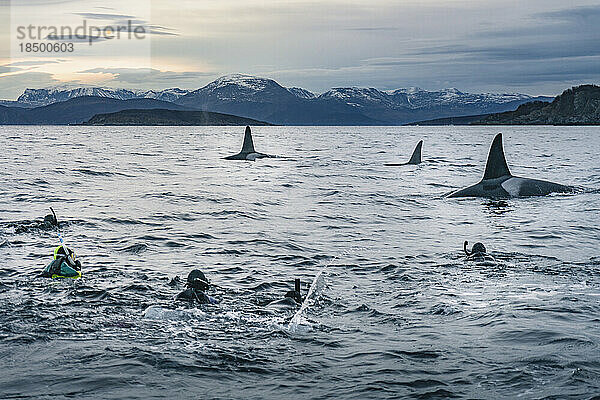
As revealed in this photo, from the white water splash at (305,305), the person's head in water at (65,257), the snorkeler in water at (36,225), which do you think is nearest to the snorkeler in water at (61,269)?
the person's head in water at (65,257)

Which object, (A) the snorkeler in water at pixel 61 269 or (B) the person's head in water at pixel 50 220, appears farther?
(B) the person's head in water at pixel 50 220

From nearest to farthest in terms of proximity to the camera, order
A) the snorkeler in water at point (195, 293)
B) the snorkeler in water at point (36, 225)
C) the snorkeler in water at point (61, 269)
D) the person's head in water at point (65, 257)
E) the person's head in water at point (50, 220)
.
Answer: the snorkeler in water at point (195, 293) < the snorkeler in water at point (61, 269) < the person's head in water at point (65, 257) < the snorkeler in water at point (36, 225) < the person's head in water at point (50, 220)

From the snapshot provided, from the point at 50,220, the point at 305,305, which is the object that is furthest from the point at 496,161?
the point at 305,305

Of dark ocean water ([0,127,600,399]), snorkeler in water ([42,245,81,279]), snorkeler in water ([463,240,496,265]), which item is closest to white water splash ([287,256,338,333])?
dark ocean water ([0,127,600,399])

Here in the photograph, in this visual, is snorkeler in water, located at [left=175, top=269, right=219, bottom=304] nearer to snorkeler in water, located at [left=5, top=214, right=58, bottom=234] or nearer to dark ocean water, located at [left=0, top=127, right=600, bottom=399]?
dark ocean water, located at [left=0, top=127, right=600, bottom=399]

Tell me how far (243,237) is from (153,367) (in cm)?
1082

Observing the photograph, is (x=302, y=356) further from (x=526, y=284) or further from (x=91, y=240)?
(x=91, y=240)

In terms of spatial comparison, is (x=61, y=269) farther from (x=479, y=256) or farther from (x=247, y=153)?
(x=247, y=153)

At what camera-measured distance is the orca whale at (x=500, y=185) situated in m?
28.1

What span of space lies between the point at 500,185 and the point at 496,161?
1112 mm

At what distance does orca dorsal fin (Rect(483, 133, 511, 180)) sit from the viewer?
27875 millimetres

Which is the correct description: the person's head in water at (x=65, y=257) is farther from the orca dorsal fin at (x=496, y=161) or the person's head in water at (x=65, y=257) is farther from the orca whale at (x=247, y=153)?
the orca whale at (x=247, y=153)

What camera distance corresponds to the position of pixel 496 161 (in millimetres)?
28656

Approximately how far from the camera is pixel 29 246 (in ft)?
55.1
